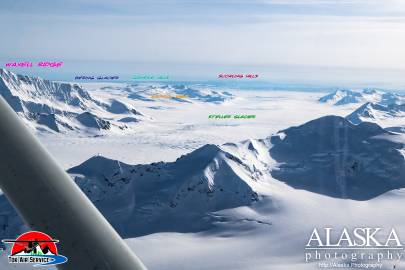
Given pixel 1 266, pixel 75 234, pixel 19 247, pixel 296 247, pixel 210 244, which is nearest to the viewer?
pixel 75 234

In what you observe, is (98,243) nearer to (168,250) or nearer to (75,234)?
(75,234)

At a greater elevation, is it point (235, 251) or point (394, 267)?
point (235, 251)

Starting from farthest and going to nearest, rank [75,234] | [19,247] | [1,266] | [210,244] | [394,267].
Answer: [210,244] < [394,267] < [1,266] < [19,247] < [75,234]

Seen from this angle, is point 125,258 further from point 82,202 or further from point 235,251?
point 235,251

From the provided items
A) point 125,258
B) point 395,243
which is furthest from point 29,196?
point 395,243

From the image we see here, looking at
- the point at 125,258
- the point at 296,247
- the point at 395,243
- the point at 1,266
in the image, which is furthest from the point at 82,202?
the point at 395,243

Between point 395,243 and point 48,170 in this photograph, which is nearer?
point 48,170
